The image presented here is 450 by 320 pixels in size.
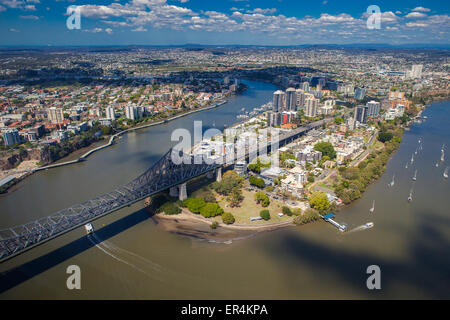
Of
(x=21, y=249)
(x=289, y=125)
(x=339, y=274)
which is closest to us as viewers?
(x=21, y=249)

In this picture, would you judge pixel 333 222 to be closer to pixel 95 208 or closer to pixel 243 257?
pixel 243 257

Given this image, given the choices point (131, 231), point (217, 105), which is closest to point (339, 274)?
point (131, 231)

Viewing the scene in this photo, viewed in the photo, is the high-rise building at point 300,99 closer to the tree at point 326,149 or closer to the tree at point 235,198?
the tree at point 326,149

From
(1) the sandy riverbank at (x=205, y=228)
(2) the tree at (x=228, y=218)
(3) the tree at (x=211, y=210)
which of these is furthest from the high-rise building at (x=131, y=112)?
(2) the tree at (x=228, y=218)

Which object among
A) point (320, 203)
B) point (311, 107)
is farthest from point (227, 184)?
point (311, 107)

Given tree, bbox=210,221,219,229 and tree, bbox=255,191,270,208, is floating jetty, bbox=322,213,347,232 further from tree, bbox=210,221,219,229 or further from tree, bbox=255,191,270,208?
tree, bbox=210,221,219,229

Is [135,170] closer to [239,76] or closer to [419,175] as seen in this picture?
[419,175]
